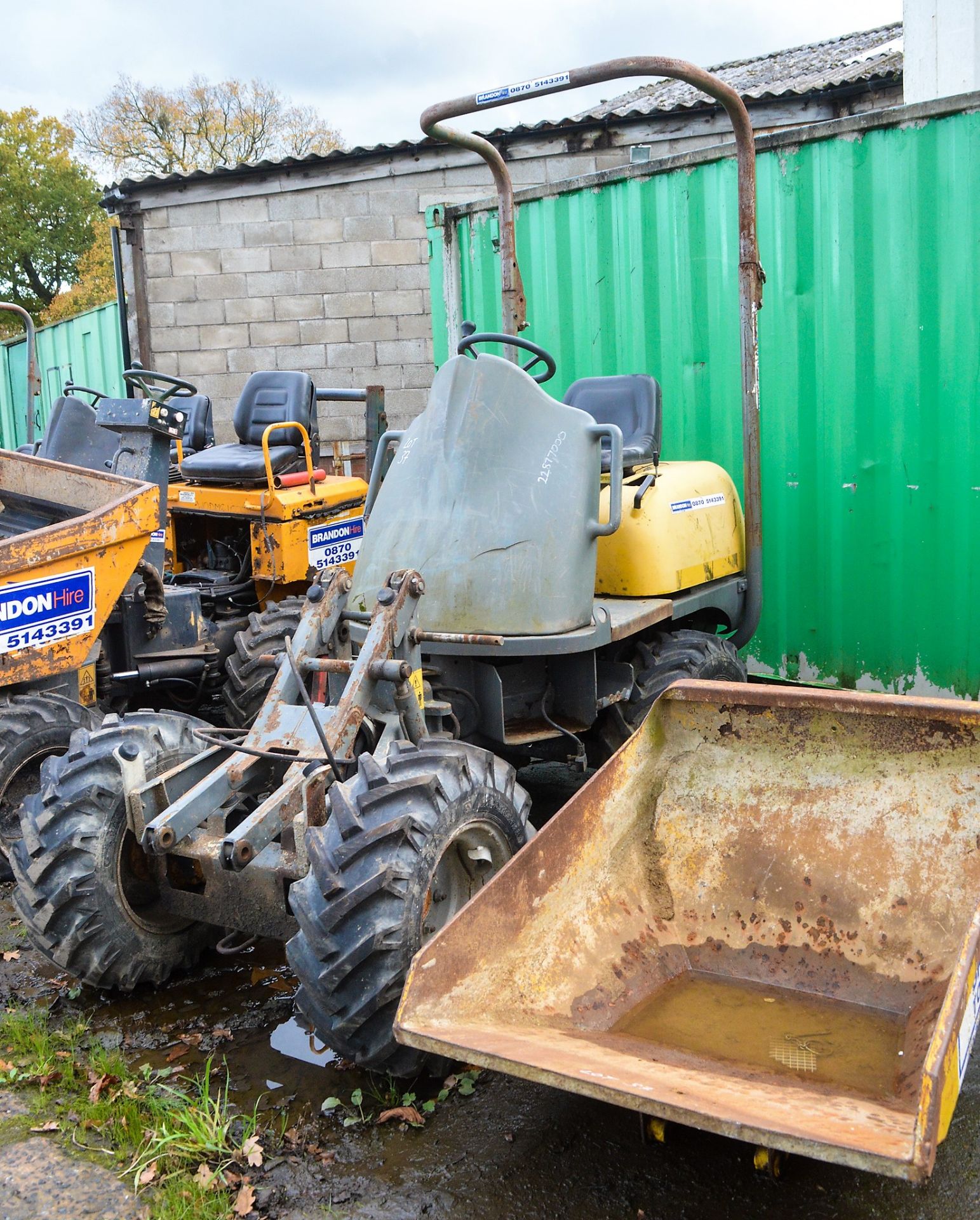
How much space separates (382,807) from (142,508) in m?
2.50

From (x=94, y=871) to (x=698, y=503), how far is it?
2720 millimetres

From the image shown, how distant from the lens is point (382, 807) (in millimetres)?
2900

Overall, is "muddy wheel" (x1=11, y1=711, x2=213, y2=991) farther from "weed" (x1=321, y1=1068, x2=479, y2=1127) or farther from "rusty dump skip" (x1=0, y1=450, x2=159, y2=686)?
"rusty dump skip" (x1=0, y1=450, x2=159, y2=686)

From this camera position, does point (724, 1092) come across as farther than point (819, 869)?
No

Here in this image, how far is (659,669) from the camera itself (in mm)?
4414

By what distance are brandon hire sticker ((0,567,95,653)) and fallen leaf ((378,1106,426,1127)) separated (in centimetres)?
253

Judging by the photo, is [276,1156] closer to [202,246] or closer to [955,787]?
[955,787]

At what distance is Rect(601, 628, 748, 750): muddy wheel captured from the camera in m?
4.38

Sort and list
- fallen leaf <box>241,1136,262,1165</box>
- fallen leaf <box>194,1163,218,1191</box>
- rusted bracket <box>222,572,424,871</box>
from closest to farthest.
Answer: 1. fallen leaf <box>194,1163,218,1191</box>
2. fallen leaf <box>241,1136,262,1165</box>
3. rusted bracket <box>222,572,424,871</box>

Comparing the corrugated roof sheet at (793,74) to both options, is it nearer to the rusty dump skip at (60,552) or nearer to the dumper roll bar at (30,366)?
the dumper roll bar at (30,366)

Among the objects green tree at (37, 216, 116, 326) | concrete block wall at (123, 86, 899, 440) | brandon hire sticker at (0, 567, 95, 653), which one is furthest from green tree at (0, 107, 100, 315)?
brandon hire sticker at (0, 567, 95, 653)

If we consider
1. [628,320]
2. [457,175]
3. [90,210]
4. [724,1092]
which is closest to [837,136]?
[628,320]

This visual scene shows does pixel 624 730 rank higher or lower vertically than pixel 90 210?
lower

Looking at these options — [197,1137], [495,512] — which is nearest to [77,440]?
[495,512]
